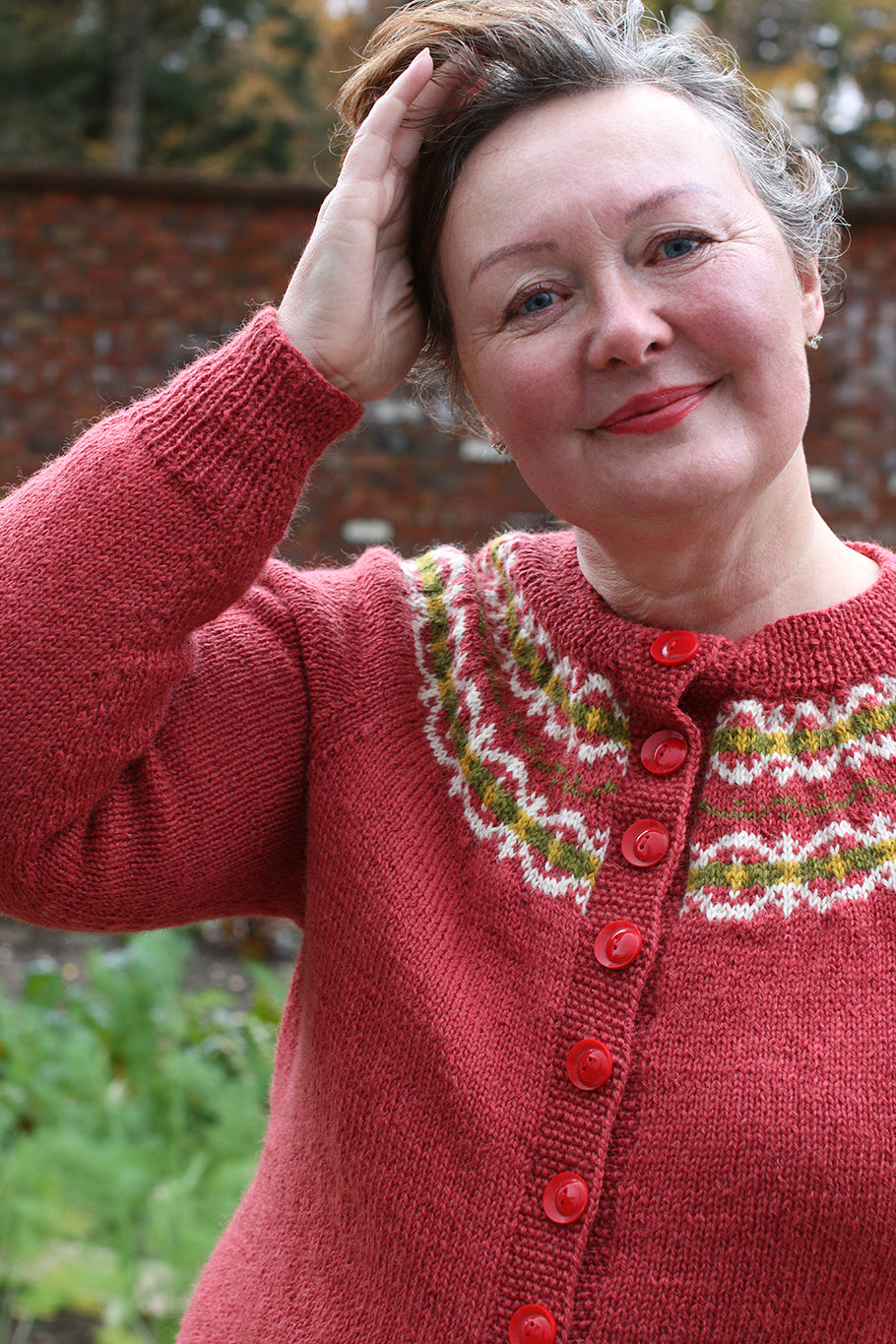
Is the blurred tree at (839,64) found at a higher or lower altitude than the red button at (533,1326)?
higher

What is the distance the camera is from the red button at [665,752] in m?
1.29

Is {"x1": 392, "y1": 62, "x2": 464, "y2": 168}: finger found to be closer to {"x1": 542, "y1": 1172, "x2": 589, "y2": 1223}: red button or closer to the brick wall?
{"x1": 542, "y1": 1172, "x2": 589, "y2": 1223}: red button

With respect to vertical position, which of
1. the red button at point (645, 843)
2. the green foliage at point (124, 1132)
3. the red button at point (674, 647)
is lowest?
the green foliage at point (124, 1132)

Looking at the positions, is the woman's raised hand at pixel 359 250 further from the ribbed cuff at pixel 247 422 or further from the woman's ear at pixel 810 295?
the woman's ear at pixel 810 295

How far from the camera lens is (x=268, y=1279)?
1364 mm

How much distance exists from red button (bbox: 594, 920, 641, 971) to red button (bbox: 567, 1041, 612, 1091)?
8 centimetres

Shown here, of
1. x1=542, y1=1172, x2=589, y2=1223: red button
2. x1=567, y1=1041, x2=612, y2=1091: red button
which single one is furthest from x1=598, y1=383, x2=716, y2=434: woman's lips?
x1=542, y1=1172, x2=589, y2=1223: red button

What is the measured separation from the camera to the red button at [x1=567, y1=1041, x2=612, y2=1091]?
1.20m

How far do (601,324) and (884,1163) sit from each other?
80 cm

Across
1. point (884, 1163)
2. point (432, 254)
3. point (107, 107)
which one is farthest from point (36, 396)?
point (107, 107)

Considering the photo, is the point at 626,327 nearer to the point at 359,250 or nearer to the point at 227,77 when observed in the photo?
the point at 359,250

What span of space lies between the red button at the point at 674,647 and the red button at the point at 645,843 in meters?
0.16

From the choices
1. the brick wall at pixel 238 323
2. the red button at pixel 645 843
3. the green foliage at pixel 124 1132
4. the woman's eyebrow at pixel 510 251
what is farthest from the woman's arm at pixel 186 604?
the brick wall at pixel 238 323

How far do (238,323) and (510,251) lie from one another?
3.82m
